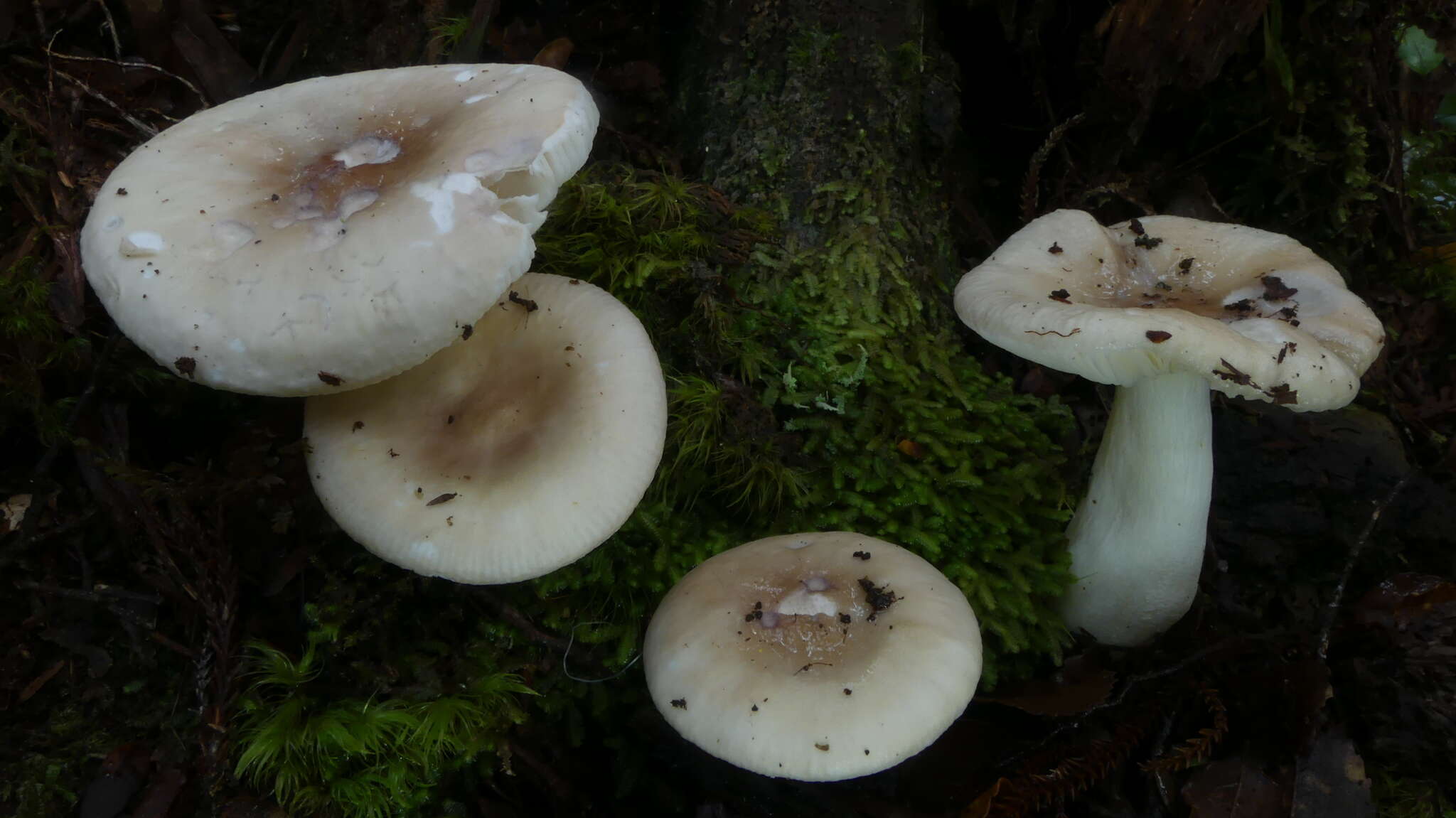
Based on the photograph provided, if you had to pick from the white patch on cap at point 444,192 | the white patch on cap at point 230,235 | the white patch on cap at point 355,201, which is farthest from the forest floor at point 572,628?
the white patch on cap at point 444,192

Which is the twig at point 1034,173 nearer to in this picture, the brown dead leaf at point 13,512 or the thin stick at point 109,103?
the thin stick at point 109,103

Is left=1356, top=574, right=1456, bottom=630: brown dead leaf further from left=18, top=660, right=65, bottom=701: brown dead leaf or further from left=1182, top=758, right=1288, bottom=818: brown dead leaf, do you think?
left=18, top=660, right=65, bottom=701: brown dead leaf

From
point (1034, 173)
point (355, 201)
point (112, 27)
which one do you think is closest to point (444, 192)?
point (355, 201)

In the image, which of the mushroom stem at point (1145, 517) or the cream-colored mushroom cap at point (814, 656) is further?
the mushroom stem at point (1145, 517)

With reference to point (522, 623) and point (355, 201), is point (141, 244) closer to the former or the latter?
point (355, 201)

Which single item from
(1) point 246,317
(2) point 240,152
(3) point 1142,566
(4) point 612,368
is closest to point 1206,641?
(3) point 1142,566

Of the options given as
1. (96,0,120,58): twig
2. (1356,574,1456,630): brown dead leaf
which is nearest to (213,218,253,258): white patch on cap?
(96,0,120,58): twig
